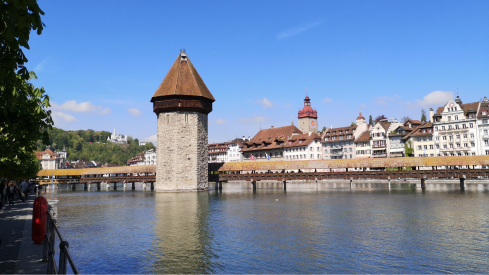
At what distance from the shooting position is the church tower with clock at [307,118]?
84.7 metres

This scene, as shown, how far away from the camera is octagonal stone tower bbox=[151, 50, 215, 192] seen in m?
41.1

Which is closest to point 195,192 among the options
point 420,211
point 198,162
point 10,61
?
point 198,162

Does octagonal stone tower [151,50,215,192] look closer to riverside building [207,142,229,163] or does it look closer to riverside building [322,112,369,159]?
riverside building [322,112,369,159]

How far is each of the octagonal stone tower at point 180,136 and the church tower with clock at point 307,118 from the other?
1812 inches

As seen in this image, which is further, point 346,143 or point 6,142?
point 346,143

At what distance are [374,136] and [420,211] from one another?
46.1m

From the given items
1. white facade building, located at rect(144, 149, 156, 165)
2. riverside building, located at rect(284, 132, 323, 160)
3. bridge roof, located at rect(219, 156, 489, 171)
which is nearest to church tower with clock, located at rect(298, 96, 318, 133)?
riverside building, located at rect(284, 132, 323, 160)

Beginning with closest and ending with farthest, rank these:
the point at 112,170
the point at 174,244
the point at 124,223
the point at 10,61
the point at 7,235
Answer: the point at 10,61 → the point at 7,235 → the point at 174,244 → the point at 124,223 → the point at 112,170

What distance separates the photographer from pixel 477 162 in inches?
1522

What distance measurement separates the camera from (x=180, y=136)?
4141cm

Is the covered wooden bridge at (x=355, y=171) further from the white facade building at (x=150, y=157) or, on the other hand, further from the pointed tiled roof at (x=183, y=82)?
the white facade building at (x=150, y=157)

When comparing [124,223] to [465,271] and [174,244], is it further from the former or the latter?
[465,271]

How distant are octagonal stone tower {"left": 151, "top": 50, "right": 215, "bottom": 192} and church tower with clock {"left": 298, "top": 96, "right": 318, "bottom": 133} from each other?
46031 mm

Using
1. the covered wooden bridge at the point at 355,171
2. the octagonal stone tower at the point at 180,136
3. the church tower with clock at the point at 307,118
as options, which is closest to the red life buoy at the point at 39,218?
the octagonal stone tower at the point at 180,136
